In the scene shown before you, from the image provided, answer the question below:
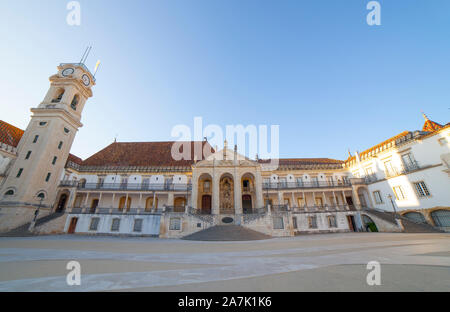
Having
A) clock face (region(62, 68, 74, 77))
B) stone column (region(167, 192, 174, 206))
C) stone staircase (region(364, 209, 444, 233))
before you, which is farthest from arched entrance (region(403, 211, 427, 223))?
clock face (region(62, 68, 74, 77))

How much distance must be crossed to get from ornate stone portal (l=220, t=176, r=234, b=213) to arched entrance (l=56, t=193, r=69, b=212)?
22811 millimetres

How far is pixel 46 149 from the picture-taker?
22.7m

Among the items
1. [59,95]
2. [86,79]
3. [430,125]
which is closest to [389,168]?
[430,125]

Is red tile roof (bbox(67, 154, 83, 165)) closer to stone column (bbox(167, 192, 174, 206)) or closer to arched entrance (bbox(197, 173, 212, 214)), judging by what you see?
stone column (bbox(167, 192, 174, 206))

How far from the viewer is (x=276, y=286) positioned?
335 cm

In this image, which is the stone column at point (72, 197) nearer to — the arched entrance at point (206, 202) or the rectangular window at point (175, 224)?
the rectangular window at point (175, 224)

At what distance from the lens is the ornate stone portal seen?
25.7 meters

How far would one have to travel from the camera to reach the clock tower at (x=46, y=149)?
2005cm

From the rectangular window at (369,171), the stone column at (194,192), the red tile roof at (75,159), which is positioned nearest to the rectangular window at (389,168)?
the rectangular window at (369,171)

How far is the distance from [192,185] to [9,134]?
25.4 meters

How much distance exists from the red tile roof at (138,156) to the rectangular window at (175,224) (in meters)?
11.9

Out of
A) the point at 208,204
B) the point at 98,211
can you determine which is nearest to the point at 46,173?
the point at 98,211

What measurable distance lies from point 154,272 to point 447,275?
6779mm
